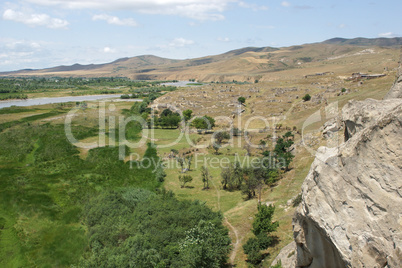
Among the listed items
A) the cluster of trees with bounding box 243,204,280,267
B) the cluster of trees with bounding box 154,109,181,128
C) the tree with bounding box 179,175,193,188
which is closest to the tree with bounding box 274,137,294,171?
the tree with bounding box 179,175,193,188

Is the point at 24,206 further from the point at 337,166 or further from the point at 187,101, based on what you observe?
the point at 187,101

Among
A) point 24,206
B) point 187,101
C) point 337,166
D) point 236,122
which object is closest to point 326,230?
point 337,166

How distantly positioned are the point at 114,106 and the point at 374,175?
372 feet

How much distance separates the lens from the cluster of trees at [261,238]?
72.4ft

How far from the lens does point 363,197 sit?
7.87 m

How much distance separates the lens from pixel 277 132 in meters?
61.9

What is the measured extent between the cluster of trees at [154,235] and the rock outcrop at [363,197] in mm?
12190

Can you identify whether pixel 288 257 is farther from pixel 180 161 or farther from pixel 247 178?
pixel 180 161

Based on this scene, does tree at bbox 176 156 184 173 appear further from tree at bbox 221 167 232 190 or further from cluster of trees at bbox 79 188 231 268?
cluster of trees at bbox 79 188 231 268

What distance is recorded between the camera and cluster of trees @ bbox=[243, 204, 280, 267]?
869 inches

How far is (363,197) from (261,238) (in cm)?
1631

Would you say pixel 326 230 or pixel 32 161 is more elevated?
pixel 326 230

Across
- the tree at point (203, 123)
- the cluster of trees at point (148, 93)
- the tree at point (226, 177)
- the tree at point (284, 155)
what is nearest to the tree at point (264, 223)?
the tree at point (226, 177)

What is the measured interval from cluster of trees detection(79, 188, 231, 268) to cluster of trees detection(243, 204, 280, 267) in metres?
1.80
